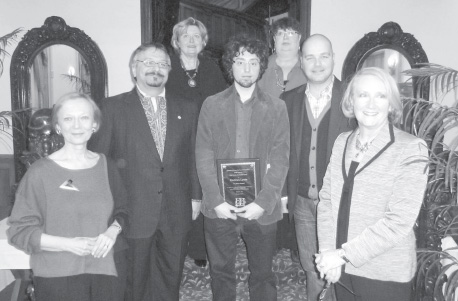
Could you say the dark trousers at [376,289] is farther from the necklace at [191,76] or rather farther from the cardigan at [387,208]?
the necklace at [191,76]

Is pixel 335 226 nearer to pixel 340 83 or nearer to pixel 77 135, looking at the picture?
pixel 340 83

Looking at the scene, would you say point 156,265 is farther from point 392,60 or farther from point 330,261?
point 392,60

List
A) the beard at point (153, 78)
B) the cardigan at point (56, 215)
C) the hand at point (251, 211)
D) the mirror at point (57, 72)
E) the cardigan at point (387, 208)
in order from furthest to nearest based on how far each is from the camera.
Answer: the mirror at point (57, 72) → the beard at point (153, 78) → the hand at point (251, 211) → the cardigan at point (56, 215) → the cardigan at point (387, 208)

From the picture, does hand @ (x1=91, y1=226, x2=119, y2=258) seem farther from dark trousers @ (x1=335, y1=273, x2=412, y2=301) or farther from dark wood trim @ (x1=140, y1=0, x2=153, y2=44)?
dark wood trim @ (x1=140, y1=0, x2=153, y2=44)

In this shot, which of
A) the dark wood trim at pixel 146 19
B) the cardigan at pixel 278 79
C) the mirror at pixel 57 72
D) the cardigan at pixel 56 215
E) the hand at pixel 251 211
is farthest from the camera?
the mirror at pixel 57 72

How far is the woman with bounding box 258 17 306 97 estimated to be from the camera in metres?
3.29

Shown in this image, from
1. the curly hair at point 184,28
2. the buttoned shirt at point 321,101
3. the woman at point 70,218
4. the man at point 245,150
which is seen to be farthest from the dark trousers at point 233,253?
the curly hair at point 184,28

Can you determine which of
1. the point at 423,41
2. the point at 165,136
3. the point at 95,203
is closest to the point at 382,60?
the point at 423,41

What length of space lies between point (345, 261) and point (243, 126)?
1069 mm

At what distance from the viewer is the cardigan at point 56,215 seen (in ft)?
6.26

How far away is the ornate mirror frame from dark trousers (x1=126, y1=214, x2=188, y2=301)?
2.75 m

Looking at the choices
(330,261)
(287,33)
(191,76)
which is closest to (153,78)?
(191,76)

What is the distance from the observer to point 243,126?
8.30 feet

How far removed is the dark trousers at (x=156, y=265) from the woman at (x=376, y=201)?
3.71 ft
